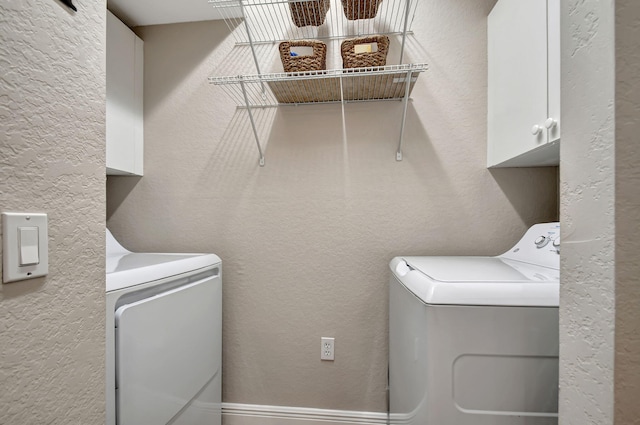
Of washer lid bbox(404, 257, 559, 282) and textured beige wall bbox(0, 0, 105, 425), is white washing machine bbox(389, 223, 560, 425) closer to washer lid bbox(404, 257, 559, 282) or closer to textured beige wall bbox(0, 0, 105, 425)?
washer lid bbox(404, 257, 559, 282)

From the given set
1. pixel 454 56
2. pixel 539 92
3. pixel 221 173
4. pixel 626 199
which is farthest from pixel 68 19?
pixel 454 56

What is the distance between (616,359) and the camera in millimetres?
401

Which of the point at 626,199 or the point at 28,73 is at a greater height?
the point at 28,73

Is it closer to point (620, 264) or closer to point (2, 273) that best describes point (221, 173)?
point (2, 273)

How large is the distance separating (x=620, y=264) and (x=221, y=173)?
1.58 metres

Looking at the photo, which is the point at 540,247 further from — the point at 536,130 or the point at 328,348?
the point at 328,348

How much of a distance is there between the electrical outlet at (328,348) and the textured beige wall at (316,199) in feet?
0.11

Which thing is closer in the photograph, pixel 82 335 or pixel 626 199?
pixel 626 199

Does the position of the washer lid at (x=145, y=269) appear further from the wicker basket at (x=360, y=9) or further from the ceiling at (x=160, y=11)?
the wicker basket at (x=360, y=9)

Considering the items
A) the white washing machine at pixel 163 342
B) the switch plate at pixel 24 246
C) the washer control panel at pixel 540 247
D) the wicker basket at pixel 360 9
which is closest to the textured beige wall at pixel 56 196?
the switch plate at pixel 24 246

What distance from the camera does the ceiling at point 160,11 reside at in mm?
1513

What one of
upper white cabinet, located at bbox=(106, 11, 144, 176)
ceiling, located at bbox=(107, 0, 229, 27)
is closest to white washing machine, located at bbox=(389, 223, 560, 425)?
upper white cabinet, located at bbox=(106, 11, 144, 176)

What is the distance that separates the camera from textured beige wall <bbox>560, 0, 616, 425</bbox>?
0.41 metres

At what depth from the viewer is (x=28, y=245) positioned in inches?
18.5
